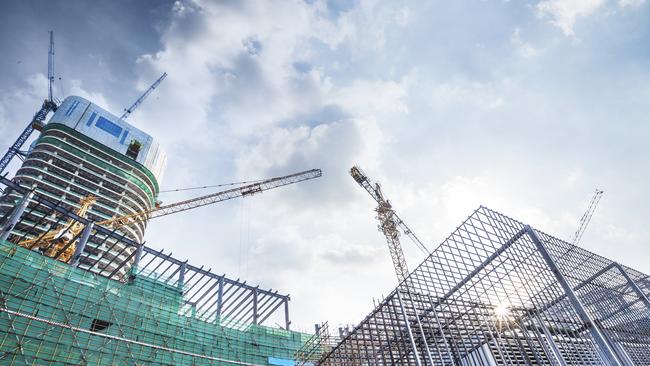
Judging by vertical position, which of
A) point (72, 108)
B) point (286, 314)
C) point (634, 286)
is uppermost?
point (72, 108)

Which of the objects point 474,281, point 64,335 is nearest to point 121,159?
point 64,335

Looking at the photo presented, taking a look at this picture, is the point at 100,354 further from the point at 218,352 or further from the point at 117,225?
the point at 117,225

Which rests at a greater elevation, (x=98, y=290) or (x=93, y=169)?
(x=93, y=169)

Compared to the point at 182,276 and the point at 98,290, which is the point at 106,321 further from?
the point at 182,276

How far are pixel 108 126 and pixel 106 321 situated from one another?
157 feet

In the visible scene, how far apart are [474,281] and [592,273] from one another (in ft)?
20.7

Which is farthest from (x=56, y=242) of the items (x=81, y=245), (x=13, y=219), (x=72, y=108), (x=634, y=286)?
(x=634, y=286)

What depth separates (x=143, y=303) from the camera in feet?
81.1

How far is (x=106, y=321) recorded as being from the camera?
863 inches

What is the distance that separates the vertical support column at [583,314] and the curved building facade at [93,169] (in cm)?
5100

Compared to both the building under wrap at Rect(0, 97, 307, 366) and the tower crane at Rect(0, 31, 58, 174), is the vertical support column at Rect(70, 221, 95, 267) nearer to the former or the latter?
the building under wrap at Rect(0, 97, 307, 366)

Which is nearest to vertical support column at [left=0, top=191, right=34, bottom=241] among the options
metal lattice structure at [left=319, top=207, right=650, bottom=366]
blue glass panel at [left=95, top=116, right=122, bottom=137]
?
metal lattice structure at [left=319, top=207, right=650, bottom=366]

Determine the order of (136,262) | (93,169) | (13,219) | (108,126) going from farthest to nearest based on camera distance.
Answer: (108,126)
(93,169)
(136,262)
(13,219)

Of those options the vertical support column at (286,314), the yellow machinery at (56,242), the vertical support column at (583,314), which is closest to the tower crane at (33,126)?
the yellow machinery at (56,242)
